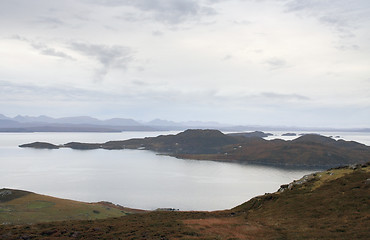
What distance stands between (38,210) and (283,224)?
70598 mm

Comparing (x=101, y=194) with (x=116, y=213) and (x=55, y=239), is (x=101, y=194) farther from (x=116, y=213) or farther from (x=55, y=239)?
(x=55, y=239)

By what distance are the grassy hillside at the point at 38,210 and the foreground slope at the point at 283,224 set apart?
3108 centimetres

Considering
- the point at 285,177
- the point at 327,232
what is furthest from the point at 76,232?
→ the point at 285,177

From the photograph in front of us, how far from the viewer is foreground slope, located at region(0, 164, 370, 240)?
106 feet

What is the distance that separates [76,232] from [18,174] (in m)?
187

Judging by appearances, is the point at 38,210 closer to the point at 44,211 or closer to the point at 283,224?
the point at 44,211

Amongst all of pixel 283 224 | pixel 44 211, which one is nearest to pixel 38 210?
pixel 44 211

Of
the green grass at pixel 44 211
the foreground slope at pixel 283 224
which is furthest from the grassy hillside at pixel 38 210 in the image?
the foreground slope at pixel 283 224

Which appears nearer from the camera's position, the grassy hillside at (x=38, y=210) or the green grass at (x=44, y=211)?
the green grass at (x=44, y=211)

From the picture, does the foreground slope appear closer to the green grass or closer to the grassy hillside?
the green grass

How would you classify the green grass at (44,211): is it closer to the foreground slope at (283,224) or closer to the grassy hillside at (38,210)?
the grassy hillside at (38,210)

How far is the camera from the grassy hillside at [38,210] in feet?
229

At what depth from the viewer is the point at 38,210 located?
80500mm

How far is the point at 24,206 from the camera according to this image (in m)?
85.2
